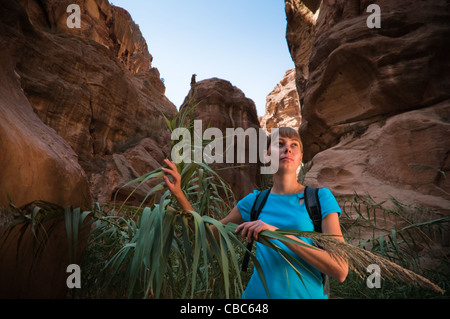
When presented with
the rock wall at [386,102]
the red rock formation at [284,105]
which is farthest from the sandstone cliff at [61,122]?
the red rock formation at [284,105]

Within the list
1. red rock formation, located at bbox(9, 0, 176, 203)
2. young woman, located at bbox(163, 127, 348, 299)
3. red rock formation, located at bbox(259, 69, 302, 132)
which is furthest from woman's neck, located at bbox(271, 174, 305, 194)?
red rock formation, located at bbox(259, 69, 302, 132)

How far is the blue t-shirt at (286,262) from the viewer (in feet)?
3.64

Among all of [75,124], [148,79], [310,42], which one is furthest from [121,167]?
[148,79]

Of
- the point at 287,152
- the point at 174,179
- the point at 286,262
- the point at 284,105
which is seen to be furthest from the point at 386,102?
the point at 284,105

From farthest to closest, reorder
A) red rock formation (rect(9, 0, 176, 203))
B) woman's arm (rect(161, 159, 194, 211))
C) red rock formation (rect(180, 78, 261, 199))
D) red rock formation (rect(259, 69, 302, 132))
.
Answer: red rock formation (rect(259, 69, 302, 132)), red rock formation (rect(180, 78, 261, 199)), red rock formation (rect(9, 0, 176, 203)), woman's arm (rect(161, 159, 194, 211))

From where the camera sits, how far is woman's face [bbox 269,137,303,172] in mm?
1396

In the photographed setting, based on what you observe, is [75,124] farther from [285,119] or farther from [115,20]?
[285,119]

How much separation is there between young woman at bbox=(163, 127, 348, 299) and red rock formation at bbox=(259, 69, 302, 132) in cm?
2954

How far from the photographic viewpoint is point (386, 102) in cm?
549

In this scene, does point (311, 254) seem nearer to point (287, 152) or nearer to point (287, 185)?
point (287, 185)

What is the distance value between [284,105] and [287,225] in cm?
3337

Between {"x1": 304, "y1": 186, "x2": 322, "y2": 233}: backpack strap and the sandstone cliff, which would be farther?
the sandstone cliff

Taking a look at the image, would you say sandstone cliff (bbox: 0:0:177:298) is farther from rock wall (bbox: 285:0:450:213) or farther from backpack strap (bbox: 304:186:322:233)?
rock wall (bbox: 285:0:450:213)

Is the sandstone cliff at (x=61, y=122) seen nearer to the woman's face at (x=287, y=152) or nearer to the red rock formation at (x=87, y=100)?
the red rock formation at (x=87, y=100)
